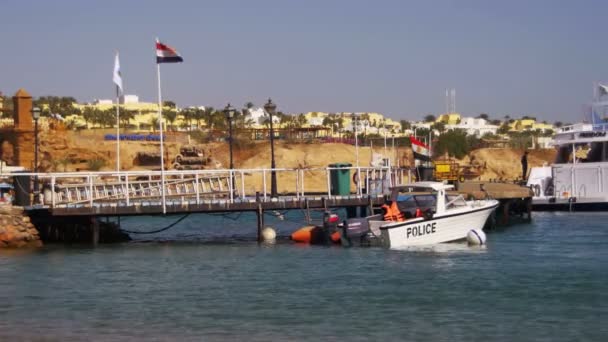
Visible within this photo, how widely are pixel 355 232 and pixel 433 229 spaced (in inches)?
101

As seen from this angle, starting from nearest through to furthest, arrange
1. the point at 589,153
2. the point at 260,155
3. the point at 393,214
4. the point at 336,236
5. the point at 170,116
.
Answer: the point at 393,214, the point at 336,236, the point at 589,153, the point at 260,155, the point at 170,116

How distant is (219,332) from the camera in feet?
68.8

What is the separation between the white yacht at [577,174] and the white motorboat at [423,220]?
75.6 ft

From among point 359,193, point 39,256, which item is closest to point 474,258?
point 359,193

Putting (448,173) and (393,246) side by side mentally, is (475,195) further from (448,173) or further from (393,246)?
(448,173)

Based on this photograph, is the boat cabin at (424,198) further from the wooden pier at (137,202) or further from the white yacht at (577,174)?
Result: the white yacht at (577,174)

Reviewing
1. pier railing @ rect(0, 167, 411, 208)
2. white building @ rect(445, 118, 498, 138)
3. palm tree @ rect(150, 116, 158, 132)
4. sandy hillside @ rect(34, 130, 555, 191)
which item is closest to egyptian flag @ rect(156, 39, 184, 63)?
pier railing @ rect(0, 167, 411, 208)

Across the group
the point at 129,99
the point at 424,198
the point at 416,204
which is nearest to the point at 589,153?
the point at 424,198

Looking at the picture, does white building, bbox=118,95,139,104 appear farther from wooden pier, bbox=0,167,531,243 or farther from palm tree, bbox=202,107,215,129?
wooden pier, bbox=0,167,531,243

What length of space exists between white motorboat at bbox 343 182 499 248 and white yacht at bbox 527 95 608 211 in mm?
23029

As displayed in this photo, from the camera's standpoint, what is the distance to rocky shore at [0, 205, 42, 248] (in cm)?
3547

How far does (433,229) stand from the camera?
33.8 metres

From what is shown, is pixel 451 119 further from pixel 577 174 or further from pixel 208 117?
pixel 577 174

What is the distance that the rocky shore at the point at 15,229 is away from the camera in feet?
116
